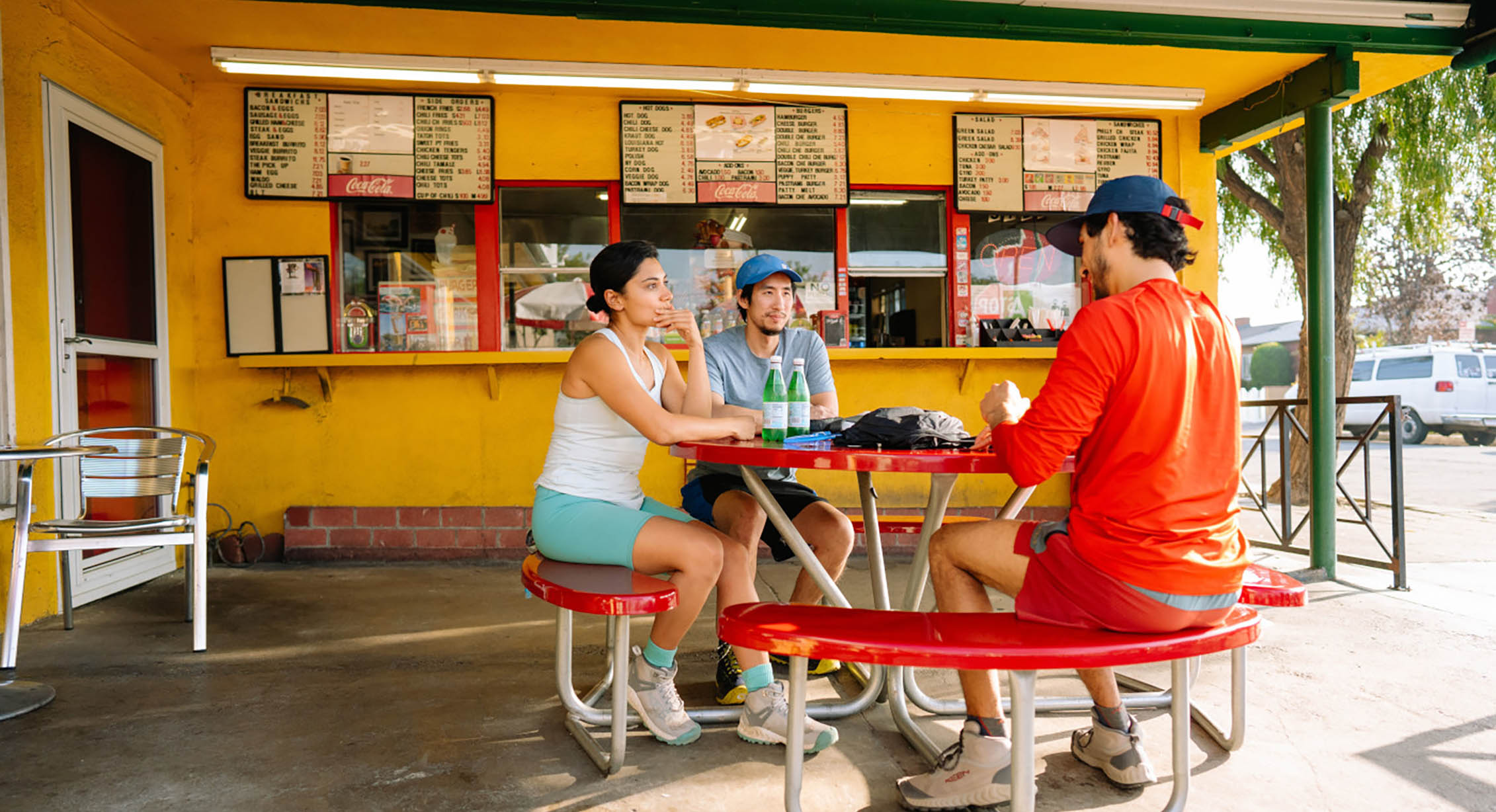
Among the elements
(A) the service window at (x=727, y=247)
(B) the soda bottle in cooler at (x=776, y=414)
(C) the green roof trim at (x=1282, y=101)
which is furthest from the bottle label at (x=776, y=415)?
(C) the green roof trim at (x=1282, y=101)

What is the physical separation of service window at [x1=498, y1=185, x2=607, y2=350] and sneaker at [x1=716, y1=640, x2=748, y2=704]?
125 inches

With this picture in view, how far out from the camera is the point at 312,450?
5.68 metres

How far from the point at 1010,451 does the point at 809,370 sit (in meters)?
1.70

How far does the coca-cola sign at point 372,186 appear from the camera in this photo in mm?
5578

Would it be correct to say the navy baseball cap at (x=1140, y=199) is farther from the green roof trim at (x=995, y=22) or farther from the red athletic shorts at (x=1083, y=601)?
the green roof trim at (x=995, y=22)

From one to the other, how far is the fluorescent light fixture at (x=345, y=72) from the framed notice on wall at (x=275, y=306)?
113cm

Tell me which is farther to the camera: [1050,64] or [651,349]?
[1050,64]

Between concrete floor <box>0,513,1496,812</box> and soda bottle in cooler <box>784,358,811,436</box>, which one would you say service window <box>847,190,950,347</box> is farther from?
soda bottle in cooler <box>784,358,811,436</box>

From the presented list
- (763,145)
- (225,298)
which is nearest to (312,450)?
(225,298)

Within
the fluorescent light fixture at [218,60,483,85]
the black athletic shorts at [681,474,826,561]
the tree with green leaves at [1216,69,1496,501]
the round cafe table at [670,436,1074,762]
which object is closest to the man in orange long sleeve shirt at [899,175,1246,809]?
the round cafe table at [670,436,1074,762]

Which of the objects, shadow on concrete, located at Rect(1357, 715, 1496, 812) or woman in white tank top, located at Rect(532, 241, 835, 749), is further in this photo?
woman in white tank top, located at Rect(532, 241, 835, 749)

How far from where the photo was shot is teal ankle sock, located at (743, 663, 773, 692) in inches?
104

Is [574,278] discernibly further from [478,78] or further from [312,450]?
[312,450]

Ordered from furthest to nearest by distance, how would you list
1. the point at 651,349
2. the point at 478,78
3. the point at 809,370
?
the point at 478,78 < the point at 809,370 < the point at 651,349
